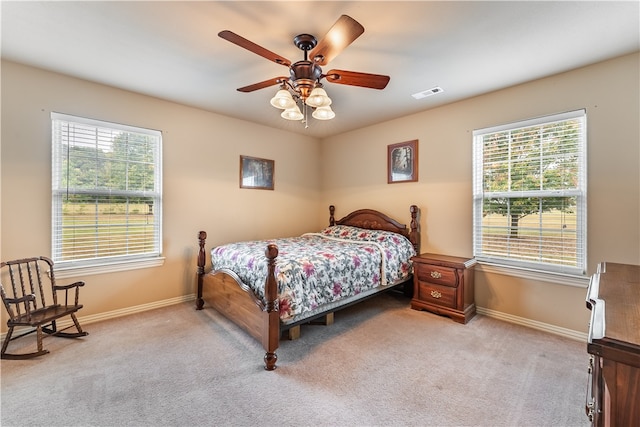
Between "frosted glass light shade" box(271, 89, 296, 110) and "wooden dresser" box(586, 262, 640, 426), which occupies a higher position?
"frosted glass light shade" box(271, 89, 296, 110)

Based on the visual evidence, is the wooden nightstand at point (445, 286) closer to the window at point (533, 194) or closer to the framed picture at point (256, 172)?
the window at point (533, 194)

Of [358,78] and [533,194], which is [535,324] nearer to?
[533,194]

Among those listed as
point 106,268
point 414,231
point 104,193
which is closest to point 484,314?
point 414,231

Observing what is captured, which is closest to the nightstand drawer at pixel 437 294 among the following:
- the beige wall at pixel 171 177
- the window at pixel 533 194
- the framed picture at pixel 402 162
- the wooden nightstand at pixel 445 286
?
the wooden nightstand at pixel 445 286

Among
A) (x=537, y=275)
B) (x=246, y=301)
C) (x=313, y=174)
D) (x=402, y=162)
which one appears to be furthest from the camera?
(x=313, y=174)

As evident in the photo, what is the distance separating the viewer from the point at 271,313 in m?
2.18

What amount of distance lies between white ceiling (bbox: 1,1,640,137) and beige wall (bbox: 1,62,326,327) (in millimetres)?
249

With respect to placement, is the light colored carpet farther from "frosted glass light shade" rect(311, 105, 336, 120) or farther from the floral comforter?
"frosted glass light shade" rect(311, 105, 336, 120)

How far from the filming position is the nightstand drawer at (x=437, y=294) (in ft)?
10.0

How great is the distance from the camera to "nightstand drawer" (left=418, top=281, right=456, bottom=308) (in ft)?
10.0

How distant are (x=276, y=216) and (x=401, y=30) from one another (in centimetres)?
315

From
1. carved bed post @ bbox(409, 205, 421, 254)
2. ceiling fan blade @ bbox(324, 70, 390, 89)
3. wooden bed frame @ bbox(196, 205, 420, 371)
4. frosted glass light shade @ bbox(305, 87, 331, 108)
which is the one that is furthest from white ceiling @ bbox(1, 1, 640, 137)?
wooden bed frame @ bbox(196, 205, 420, 371)

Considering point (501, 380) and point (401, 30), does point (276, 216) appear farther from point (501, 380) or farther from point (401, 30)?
point (501, 380)

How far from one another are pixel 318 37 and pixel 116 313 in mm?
3487
